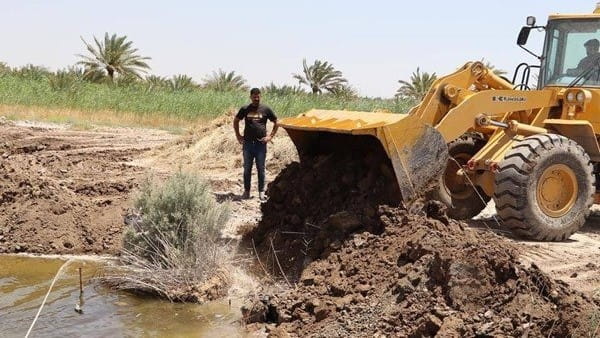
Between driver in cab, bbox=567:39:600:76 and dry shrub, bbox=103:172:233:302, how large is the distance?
4.72m

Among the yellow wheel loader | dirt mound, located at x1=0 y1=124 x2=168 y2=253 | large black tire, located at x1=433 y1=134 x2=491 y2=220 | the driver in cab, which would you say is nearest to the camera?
the yellow wheel loader

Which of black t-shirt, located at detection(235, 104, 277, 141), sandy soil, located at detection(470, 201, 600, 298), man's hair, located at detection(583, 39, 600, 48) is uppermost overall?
man's hair, located at detection(583, 39, 600, 48)

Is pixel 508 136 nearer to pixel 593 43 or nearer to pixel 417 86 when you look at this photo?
pixel 593 43

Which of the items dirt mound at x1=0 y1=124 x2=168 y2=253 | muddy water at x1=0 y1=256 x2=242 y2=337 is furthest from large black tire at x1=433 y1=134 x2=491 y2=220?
dirt mound at x1=0 y1=124 x2=168 y2=253

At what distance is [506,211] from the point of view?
8672 millimetres

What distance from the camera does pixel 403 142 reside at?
26.6ft

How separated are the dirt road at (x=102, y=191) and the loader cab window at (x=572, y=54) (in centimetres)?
193

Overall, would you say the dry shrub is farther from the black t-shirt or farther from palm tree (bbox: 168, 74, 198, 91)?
palm tree (bbox: 168, 74, 198, 91)

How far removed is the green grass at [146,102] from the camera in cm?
2769

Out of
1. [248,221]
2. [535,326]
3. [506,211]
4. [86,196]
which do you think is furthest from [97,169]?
[535,326]

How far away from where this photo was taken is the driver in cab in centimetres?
965

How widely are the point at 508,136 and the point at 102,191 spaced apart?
20.3 feet

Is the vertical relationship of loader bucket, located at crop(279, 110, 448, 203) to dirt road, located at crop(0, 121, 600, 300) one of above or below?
above

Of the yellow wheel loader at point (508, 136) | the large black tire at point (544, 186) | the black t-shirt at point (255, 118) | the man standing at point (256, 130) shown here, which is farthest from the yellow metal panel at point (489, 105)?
the black t-shirt at point (255, 118)
